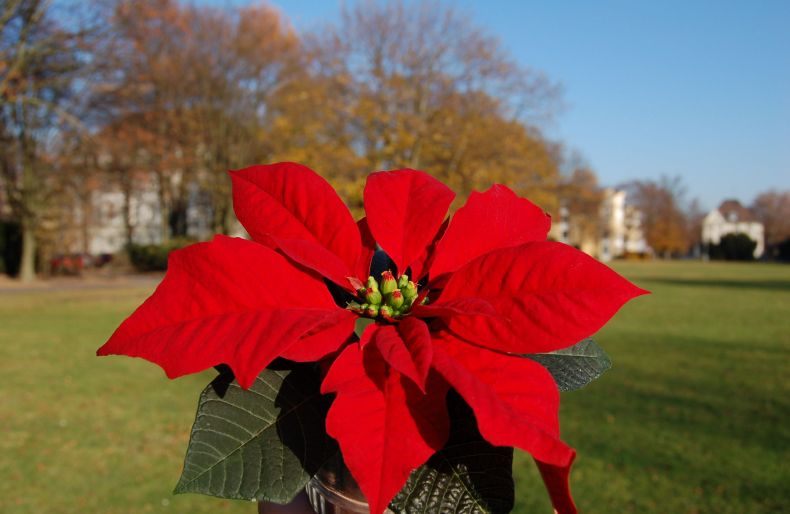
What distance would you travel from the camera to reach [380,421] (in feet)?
1.73

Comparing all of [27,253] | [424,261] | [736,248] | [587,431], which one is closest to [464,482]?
[424,261]

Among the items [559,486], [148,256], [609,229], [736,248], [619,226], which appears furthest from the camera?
[619,226]

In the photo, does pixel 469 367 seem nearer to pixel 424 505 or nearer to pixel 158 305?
pixel 424 505

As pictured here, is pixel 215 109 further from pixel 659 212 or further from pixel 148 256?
pixel 659 212

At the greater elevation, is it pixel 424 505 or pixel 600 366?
pixel 600 366

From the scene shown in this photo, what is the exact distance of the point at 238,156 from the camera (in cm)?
2603

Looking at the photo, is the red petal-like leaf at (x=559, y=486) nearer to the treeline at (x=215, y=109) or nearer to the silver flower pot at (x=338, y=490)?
the silver flower pot at (x=338, y=490)

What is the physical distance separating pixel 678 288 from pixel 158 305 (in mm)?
25004

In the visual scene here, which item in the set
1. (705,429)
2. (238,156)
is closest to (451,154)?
(238,156)

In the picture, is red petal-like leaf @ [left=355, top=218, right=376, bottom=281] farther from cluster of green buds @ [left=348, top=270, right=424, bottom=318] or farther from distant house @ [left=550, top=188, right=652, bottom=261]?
distant house @ [left=550, top=188, right=652, bottom=261]

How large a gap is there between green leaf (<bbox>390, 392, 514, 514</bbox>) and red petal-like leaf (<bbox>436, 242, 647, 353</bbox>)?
0.09 metres

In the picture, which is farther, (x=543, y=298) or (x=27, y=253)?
(x=27, y=253)

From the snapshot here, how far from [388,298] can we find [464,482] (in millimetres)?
178

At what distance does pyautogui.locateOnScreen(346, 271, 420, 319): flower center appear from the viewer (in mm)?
604
